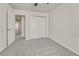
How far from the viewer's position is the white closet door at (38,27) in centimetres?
536

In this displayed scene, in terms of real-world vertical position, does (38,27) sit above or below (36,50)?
above

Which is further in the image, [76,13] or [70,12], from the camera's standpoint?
[70,12]

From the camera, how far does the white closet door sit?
536 cm

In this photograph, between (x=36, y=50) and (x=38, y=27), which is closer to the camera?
(x=36, y=50)

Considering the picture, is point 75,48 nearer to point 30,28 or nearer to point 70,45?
point 70,45

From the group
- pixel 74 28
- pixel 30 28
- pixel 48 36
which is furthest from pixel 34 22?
pixel 74 28

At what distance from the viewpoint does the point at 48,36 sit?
19.0 feet

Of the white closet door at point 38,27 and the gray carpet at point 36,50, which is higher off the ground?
the white closet door at point 38,27

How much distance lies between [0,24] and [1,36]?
0.48m

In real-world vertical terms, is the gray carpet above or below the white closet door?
below

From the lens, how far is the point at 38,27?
5.62 m

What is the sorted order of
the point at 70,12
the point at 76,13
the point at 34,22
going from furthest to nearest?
1. the point at 34,22
2. the point at 70,12
3. the point at 76,13

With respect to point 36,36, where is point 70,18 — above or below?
above

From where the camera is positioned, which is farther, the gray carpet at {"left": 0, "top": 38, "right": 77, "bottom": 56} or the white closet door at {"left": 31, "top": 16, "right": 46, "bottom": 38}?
the white closet door at {"left": 31, "top": 16, "right": 46, "bottom": 38}
